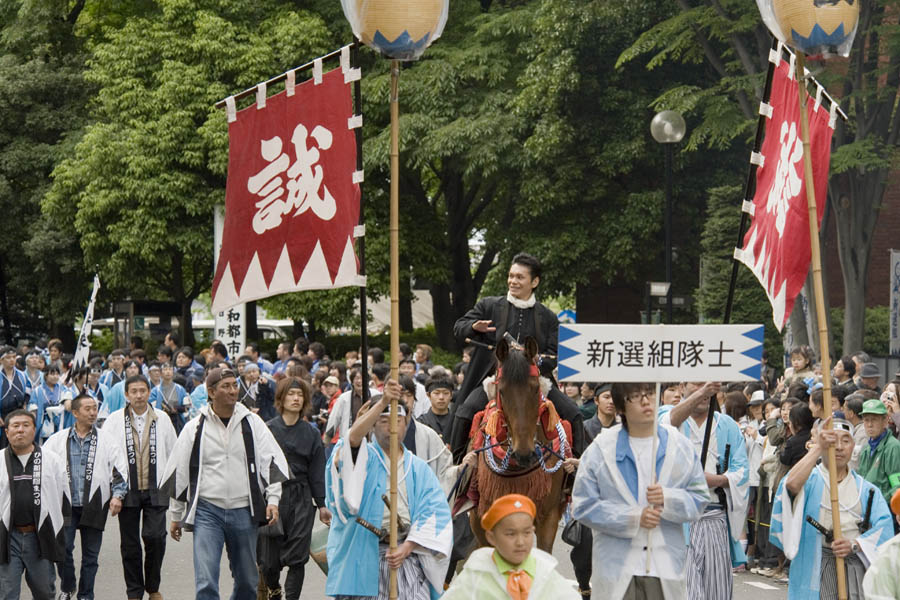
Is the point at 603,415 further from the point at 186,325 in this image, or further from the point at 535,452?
the point at 186,325

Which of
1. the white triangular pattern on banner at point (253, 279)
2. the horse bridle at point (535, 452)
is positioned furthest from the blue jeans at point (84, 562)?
the horse bridle at point (535, 452)

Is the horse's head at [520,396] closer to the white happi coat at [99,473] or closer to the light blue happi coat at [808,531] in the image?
the light blue happi coat at [808,531]

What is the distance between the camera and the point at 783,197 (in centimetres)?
877

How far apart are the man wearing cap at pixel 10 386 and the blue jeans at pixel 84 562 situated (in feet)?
21.0

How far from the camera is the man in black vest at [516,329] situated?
380 inches

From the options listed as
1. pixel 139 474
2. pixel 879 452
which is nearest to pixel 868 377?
pixel 879 452

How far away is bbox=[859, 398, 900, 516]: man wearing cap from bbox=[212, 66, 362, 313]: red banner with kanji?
4.75 metres

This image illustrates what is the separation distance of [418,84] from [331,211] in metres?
22.2

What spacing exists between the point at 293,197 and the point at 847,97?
53.8 feet

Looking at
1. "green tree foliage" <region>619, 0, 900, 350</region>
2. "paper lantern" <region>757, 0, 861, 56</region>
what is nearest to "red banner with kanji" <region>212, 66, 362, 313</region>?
"paper lantern" <region>757, 0, 861, 56</region>

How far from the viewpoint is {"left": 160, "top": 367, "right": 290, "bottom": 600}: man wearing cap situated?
9789 mm

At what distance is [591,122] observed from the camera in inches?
1174

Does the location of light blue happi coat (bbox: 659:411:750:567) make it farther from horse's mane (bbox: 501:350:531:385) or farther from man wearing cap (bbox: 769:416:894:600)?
horse's mane (bbox: 501:350:531:385)

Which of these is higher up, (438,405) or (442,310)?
(442,310)
